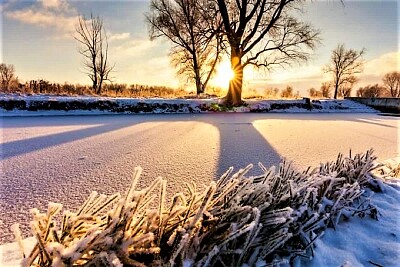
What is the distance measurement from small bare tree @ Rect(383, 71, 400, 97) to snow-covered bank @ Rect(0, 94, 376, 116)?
1229 inches

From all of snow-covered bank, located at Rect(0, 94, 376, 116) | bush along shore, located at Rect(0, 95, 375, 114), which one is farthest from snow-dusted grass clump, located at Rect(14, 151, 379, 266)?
bush along shore, located at Rect(0, 95, 375, 114)

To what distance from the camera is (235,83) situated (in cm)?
1219

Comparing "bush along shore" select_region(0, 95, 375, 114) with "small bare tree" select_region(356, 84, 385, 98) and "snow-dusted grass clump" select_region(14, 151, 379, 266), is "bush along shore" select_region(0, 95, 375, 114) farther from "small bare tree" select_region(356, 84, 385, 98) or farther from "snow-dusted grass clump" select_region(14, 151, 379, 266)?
"small bare tree" select_region(356, 84, 385, 98)

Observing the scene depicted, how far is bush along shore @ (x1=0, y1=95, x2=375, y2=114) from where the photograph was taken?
873 centimetres

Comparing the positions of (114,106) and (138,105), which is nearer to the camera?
(114,106)

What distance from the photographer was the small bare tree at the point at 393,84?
1459 inches

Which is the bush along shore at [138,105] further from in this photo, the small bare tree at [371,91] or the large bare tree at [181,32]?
the small bare tree at [371,91]

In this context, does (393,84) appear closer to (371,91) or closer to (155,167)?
(371,91)

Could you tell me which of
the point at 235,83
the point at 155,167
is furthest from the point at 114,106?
the point at 155,167

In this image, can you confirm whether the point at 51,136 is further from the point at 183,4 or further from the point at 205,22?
the point at 183,4

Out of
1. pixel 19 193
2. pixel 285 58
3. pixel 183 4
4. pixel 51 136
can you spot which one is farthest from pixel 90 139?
pixel 183 4

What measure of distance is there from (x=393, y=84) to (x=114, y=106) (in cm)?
4017

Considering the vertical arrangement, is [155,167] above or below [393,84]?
below

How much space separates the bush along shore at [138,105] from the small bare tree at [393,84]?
29.8 m
